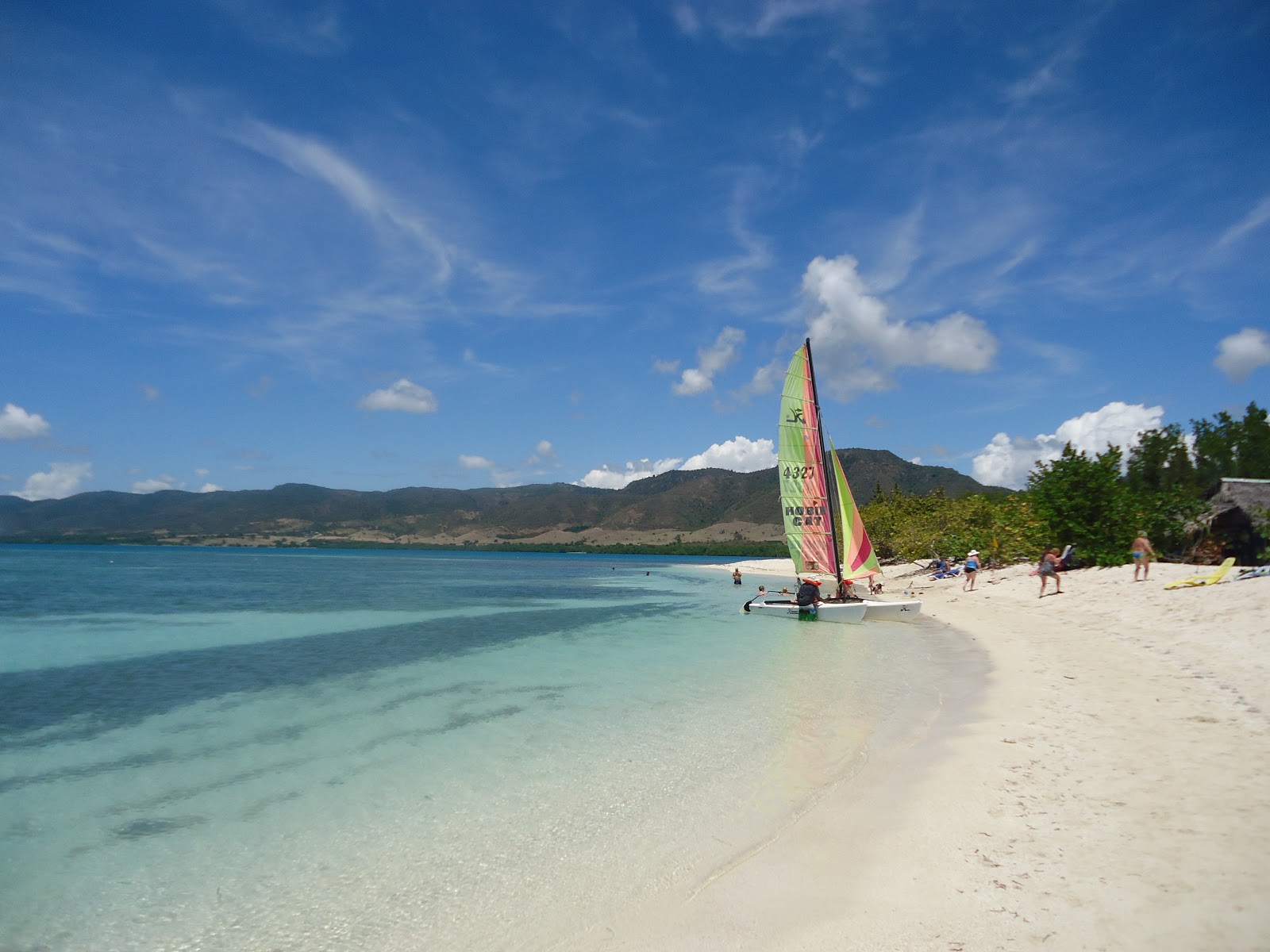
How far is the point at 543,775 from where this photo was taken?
8.63 meters

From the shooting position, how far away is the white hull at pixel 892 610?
25.9 metres

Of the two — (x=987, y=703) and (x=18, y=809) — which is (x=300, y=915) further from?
Result: (x=987, y=703)

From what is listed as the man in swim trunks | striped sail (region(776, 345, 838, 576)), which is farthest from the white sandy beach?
striped sail (region(776, 345, 838, 576))

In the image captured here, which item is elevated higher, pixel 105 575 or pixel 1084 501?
pixel 1084 501

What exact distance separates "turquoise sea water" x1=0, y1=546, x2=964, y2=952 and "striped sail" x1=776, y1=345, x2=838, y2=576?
6.34 metres

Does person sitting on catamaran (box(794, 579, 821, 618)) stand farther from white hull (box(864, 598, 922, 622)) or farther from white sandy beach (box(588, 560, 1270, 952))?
white sandy beach (box(588, 560, 1270, 952))

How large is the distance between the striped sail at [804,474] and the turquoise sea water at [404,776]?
20.8 feet

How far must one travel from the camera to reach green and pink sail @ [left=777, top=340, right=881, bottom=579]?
26.9 meters

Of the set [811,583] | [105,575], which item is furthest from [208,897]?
[105,575]

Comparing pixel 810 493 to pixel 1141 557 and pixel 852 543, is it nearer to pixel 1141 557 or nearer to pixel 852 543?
pixel 852 543

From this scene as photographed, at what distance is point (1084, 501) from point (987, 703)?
2501 cm

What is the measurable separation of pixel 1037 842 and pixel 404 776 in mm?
7186

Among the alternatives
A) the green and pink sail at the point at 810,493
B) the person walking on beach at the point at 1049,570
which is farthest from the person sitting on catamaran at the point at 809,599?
the person walking on beach at the point at 1049,570

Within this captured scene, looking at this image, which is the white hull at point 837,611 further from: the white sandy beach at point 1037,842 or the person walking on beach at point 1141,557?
the white sandy beach at point 1037,842
